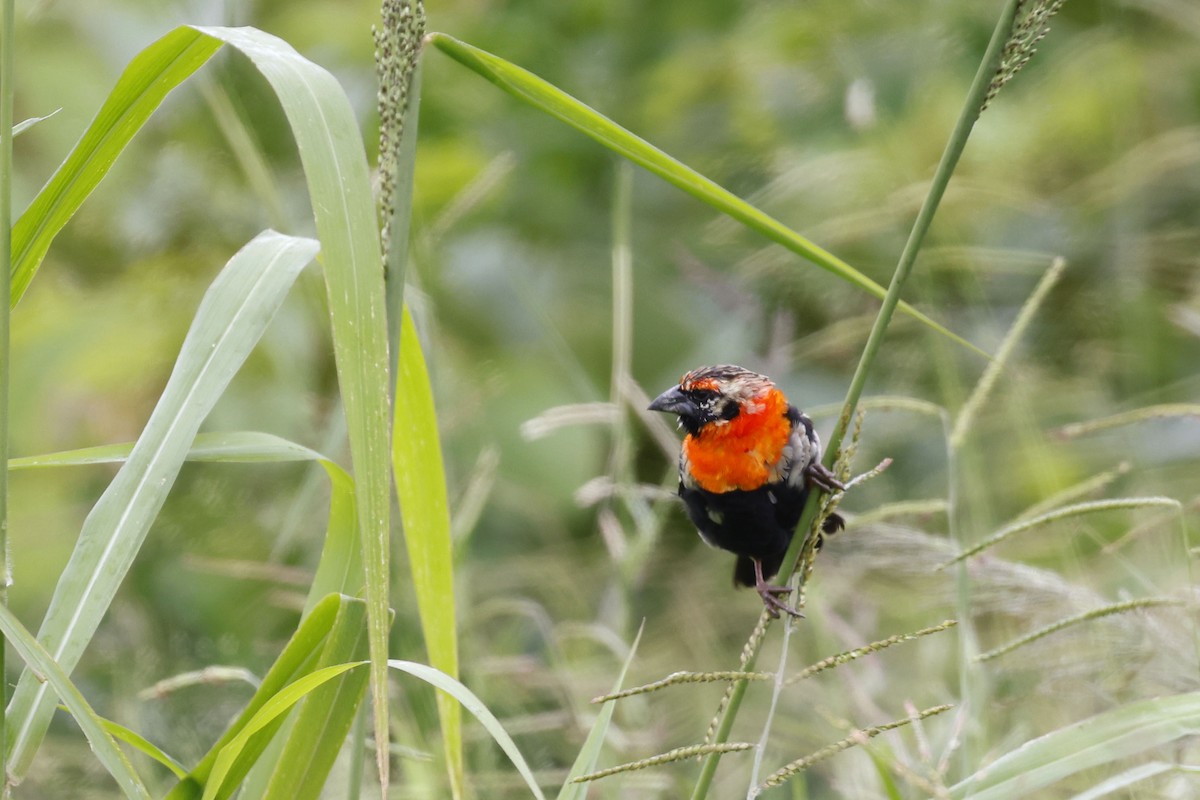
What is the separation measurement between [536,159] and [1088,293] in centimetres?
235

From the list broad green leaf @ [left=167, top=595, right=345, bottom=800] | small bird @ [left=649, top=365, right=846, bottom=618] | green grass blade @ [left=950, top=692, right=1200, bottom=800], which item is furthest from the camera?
small bird @ [left=649, top=365, right=846, bottom=618]

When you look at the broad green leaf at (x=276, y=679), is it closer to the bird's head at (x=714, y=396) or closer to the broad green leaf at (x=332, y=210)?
the broad green leaf at (x=332, y=210)

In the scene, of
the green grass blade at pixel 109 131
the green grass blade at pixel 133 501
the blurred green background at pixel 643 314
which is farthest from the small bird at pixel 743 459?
the green grass blade at pixel 109 131

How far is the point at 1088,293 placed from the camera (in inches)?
183

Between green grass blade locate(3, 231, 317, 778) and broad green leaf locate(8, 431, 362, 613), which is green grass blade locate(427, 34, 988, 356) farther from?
broad green leaf locate(8, 431, 362, 613)

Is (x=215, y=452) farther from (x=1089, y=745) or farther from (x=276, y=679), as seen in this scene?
(x=1089, y=745)

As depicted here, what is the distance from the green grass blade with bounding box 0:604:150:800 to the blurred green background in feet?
4.79

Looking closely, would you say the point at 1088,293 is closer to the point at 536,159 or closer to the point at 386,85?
the point at 536,159

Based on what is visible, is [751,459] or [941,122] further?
[941,122]

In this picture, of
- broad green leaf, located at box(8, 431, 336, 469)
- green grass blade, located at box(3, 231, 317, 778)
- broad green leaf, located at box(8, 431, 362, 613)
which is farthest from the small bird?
green grass blade, located at box(3, 231, 317, 778)

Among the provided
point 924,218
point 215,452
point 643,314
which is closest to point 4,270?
point 215,452

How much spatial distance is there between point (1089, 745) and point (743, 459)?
1174 millimetres

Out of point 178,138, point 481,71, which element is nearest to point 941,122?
point 178,138

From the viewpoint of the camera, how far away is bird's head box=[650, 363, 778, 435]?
2557mm
